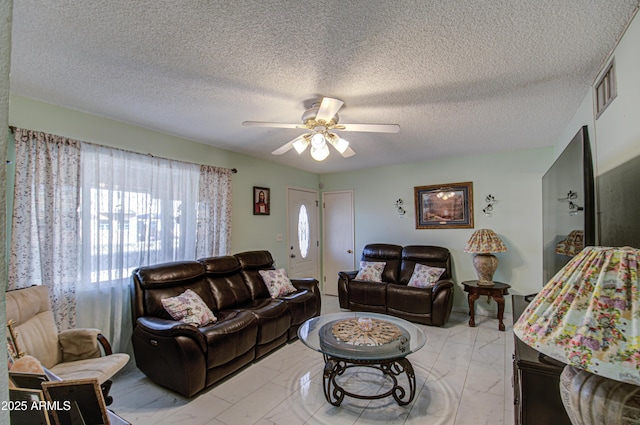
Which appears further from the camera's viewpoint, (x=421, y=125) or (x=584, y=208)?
(x=421, y=125)

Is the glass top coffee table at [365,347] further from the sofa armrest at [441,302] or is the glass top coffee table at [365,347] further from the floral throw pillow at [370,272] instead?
the floral throw pillow at [370,272]

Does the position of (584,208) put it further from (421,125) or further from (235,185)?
(235,185)

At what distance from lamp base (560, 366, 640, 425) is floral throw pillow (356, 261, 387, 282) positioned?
360cm

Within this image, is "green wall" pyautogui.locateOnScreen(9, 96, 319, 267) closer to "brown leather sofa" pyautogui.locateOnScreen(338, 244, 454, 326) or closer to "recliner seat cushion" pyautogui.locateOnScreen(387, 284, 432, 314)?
"brown leather sofa" pyautogui.locateOnScreen(338, 244, 454, 326)

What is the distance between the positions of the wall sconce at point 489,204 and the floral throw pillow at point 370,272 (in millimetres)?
1743

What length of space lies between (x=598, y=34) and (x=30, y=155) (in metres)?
3.95

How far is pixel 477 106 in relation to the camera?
2459 mm

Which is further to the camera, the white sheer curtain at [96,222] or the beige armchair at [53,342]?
the white sheer curtain at [96,222]

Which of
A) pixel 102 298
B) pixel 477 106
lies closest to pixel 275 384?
pixel 102 298

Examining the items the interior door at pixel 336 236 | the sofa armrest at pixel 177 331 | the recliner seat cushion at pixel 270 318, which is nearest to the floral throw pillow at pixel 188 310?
the sofa armrest at pixel 177 331

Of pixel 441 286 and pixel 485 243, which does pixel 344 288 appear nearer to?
pixel 441 286

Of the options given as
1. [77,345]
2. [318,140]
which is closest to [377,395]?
[318,140]

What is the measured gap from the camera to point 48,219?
2.32 m

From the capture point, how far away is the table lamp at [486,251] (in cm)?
372
